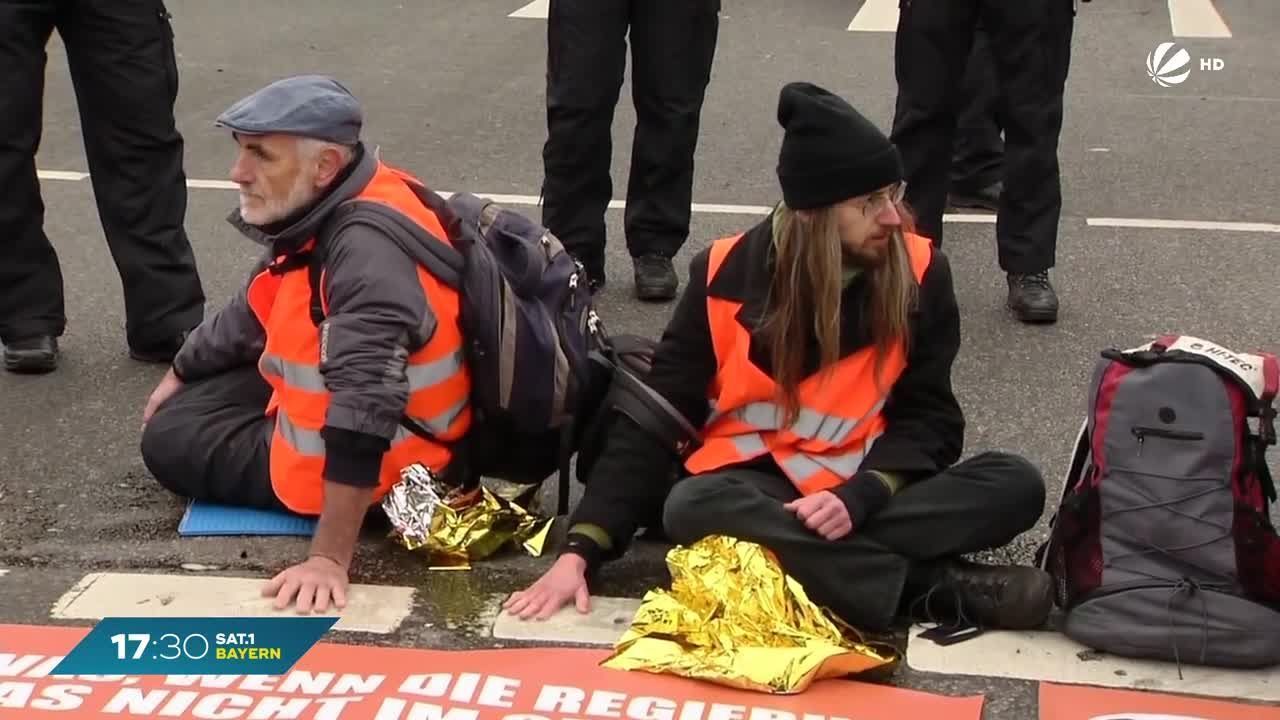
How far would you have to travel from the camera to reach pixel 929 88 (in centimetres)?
509

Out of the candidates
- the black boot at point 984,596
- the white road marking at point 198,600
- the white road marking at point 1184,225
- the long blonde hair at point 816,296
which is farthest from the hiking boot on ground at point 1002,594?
the white road marking at point 1184,225

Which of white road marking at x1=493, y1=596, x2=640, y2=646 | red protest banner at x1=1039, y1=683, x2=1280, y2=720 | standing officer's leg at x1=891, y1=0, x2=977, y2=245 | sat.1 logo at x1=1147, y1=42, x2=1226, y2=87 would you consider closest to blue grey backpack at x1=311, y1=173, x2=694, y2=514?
white road marking at x1=493, y1=596, x2=640, y2=646

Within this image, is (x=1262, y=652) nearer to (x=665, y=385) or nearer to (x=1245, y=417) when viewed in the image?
(x=1245, y=417)

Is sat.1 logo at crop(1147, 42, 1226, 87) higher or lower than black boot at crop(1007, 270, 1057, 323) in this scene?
lower

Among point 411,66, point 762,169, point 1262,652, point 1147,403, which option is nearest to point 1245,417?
point 1147,403

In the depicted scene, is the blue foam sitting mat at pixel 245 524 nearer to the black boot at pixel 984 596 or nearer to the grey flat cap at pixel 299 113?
the grey flat cap at pixel 299 113

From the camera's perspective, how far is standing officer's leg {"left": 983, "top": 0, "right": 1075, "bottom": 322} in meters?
5.01

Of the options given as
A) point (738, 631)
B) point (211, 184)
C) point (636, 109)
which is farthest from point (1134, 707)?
point (211, 184)

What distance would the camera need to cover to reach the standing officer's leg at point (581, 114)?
5129 mm

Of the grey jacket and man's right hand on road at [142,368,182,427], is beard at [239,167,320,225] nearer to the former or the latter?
the grey jacket

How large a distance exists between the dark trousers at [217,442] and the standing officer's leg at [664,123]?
67.8 inches

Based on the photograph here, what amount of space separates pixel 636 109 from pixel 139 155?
1.44 metres

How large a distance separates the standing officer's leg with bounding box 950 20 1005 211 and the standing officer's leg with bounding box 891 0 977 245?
1.19 metres

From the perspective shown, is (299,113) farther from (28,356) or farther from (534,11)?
(534,11)
